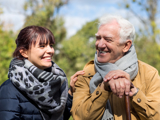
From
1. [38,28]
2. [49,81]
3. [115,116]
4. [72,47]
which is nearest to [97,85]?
[115,116]

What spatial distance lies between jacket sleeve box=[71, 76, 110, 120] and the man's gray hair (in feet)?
2.13

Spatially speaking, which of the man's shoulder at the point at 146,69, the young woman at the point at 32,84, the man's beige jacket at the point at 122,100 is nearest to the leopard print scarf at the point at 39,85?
the young woman at the point at 32,84

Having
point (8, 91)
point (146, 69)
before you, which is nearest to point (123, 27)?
point (146, 69)

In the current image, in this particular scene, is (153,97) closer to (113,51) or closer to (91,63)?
(113,51)

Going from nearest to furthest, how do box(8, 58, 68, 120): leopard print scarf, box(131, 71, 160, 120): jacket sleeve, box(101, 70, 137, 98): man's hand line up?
1. box(101, 70, 137, 98): man's hand
2. box(131, 71, 160, 120): jacket sleeve
3. box(8, 58, 68, 120): leopard print scarf

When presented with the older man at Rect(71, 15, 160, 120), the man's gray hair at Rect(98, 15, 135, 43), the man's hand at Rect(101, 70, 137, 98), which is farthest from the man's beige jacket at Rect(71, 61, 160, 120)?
the man's gray hair at Rect(98, 15, 135, 43)

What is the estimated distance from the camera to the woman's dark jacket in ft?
5.91

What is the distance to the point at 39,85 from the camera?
2.02 metres

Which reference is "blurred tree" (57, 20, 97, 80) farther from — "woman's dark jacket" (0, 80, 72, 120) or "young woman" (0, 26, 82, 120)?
"woman's dark jacket" (0, 80, 72, 120)

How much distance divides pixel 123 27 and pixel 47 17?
40.5 ft

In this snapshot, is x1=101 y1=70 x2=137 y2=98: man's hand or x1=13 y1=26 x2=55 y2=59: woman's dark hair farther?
x1=13 y1=26 x2=55 y2=59: woman's dark hair

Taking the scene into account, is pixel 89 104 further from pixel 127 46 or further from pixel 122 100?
pixel 127 46

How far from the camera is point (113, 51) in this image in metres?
2.07

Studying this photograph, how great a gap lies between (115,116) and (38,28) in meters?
1.27
